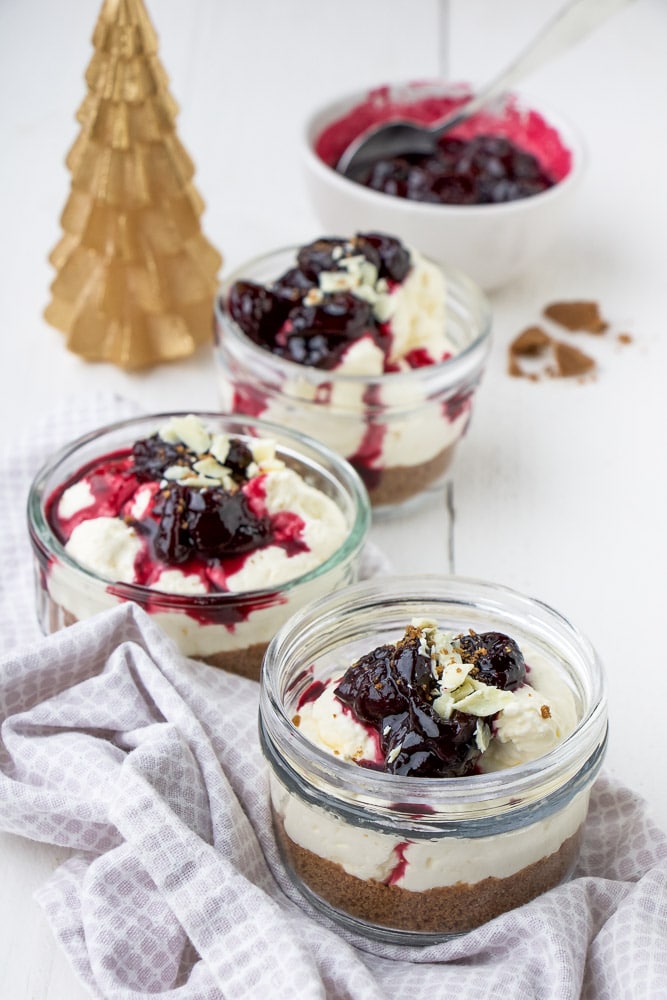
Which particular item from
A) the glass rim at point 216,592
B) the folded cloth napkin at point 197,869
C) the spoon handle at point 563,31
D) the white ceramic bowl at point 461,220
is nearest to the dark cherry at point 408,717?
the folded cloth napkin at point 197,869

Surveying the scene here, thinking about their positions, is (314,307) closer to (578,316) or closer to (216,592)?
(216,592)

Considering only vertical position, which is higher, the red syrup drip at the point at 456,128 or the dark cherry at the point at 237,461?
the dark cherry at the point at 237,461

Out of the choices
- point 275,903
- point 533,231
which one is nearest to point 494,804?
point 275,903

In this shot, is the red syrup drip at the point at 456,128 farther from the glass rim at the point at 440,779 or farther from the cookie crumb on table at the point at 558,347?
the glass rim at the point at 440,779

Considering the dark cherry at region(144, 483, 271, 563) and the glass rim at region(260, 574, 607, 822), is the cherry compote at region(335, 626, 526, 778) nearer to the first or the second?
the glass rim at region(260, 574, 607, 822)

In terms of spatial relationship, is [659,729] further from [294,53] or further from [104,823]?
[294,53]

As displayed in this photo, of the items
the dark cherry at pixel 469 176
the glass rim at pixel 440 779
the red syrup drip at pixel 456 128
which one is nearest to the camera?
the glass rim at pixel 440 779
